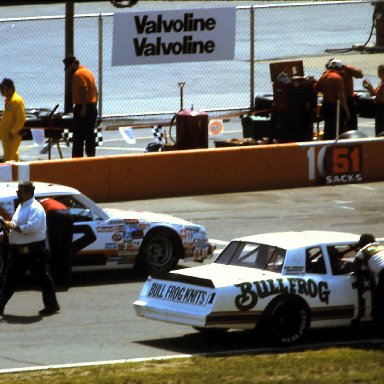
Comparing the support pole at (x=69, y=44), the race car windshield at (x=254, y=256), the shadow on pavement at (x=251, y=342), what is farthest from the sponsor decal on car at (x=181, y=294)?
the support pole at (x=69, y=44)

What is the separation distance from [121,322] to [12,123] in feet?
26.4

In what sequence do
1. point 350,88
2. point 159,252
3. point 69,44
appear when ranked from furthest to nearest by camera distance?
point 69,44
point 350,88
point 159,252

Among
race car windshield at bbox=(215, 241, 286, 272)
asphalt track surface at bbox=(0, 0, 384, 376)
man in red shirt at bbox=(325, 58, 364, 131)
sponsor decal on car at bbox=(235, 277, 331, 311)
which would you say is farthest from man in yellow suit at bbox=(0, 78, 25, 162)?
sponsor decal on car at bbox=(235, 277, 331, 311)

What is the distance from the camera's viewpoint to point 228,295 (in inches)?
540

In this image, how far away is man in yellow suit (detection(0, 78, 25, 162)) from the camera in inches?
885

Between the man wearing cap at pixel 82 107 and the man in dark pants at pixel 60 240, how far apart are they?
718cm

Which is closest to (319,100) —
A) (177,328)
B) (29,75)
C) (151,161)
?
(151,161)

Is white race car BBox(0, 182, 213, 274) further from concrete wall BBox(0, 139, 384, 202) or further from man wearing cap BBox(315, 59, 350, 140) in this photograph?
man wearing cap BBox(315, 59, 350, 140)

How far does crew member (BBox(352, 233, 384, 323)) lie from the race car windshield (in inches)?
30.6

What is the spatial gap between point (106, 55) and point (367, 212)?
16512mm

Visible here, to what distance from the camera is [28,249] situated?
604 inches

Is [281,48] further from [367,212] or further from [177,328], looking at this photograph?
[177,328]

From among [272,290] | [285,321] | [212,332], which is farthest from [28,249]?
[285,321]

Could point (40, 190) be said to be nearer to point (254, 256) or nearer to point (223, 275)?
point (254, 256)
